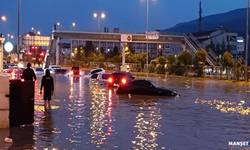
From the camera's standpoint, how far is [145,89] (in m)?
24.6

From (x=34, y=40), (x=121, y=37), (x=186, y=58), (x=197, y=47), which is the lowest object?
(x=186, y=58)

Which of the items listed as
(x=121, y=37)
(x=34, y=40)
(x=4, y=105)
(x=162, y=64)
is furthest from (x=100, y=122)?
(x=34, y=40)

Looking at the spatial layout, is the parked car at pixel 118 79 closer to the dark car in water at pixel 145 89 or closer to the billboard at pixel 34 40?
the dark car in water at pixel 145 89

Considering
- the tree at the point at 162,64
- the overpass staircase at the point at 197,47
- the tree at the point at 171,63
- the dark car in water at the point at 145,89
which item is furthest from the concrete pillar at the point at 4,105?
the overpass staircase at the point at 197,47

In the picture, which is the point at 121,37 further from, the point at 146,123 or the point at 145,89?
the point at 146,123

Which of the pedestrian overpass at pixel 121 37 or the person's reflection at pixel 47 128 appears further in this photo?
the pedestrian overpass at pixel 121 37

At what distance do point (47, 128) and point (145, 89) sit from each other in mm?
12647

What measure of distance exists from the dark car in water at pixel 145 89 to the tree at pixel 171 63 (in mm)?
37239

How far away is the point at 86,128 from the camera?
12578 mm

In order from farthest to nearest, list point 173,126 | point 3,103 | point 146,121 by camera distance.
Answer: point 146,121 → point 173,126 → point 3,103

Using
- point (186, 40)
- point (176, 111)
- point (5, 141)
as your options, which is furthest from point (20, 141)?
point (186, 40)

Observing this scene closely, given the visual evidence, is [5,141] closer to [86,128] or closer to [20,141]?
[20,141]

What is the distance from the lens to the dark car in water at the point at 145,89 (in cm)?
2436

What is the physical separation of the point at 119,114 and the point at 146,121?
213 cm
